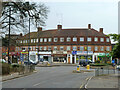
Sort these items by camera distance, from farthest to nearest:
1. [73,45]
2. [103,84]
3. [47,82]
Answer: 1. [73,45]
2. [47,82]
3. [103,84]

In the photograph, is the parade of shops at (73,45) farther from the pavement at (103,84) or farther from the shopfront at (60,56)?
the pavement at (103,84)

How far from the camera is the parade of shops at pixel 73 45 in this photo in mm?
78625

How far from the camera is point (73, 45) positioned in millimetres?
79500

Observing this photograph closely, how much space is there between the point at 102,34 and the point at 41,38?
2069cm

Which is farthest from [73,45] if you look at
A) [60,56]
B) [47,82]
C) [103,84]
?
[103,84]

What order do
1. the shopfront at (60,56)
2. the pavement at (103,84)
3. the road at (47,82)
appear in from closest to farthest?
the pavement at (103,84), the road at (47,82), the shopfront at (60,56)

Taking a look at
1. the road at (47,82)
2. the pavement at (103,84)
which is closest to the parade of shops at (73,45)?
the road at (47,82)

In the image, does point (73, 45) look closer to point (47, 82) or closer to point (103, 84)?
point (47, 82)

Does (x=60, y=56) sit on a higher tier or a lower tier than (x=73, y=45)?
lower

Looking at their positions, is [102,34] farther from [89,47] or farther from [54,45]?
[54,45]

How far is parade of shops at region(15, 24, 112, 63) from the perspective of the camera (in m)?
78.6

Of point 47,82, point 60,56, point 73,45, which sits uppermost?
point 73,45

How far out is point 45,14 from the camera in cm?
3145

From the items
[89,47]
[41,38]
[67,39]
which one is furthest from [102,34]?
[41,38]
